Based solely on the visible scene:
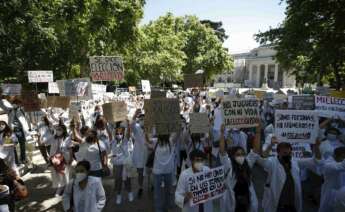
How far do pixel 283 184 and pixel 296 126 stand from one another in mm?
1378

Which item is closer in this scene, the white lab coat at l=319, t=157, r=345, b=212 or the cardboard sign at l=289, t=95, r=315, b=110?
the white lab coat at l=319, t=157, r=345, b=212

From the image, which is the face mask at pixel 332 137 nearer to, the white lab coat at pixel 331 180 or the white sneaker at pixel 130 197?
the white lab coat at pixel 331 180

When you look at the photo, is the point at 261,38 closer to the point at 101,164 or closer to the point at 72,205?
the point at 101,164

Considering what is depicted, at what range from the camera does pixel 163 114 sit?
758 cm

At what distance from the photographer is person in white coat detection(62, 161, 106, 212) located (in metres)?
5.12

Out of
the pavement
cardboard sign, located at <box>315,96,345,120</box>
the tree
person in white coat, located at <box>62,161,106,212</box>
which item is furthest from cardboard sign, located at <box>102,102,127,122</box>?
the tree

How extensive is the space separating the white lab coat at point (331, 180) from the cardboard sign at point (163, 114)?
281 centimetres

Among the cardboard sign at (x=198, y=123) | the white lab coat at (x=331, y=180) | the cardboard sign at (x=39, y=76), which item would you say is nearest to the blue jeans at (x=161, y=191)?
the cardboard sign at (x=198, y=123)

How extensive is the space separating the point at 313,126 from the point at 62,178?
16.9 feet

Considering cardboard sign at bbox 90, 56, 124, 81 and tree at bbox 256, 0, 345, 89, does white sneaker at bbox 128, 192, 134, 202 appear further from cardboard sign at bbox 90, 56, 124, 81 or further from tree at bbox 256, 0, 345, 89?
tree at bbox 256, 0, 345, 89

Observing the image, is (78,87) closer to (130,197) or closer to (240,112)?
(130,197)

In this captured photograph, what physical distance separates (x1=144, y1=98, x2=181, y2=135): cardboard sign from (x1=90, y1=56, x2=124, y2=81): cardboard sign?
2938mm

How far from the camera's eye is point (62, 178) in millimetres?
8125

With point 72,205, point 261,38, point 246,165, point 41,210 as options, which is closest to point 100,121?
point 41,210
